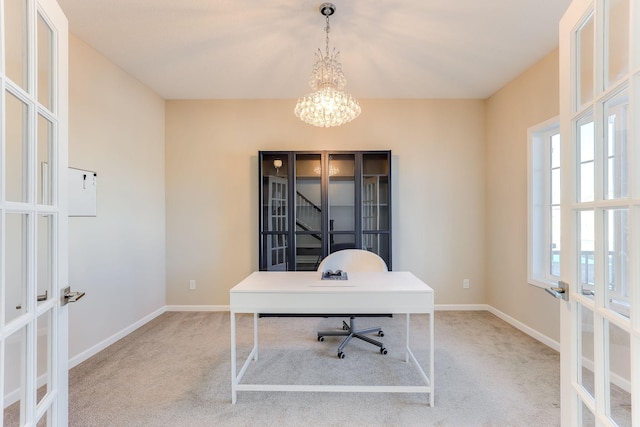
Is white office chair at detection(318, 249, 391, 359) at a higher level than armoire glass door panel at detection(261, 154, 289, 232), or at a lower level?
lower

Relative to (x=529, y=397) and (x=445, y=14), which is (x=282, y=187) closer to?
(x=445, y=14)

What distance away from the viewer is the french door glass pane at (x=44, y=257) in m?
1.07

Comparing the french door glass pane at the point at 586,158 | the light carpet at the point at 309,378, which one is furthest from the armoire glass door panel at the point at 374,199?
the french door glass pane at the point at 586,158

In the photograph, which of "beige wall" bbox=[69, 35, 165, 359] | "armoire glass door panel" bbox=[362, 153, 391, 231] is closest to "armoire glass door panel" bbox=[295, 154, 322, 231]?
"armoire glass door panel" bbox=[362, 153, 391, 231]

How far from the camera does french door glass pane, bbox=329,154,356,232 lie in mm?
3721

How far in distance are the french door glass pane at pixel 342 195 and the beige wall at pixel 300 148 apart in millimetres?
359

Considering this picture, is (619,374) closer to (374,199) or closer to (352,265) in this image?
(352,265)

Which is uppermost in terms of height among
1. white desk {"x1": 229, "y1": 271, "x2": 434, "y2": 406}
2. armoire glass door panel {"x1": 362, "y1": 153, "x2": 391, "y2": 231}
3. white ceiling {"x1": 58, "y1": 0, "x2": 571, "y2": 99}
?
white ceiling {"x1": 58, "y1": 0, "x2": 571, "y2": 99}

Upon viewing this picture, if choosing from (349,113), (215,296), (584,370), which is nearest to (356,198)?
(349,113)

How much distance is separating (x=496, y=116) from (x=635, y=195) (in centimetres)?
333

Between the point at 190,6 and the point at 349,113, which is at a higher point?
the point at 190,6

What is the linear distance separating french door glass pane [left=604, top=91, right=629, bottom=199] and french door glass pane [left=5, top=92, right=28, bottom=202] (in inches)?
70.4

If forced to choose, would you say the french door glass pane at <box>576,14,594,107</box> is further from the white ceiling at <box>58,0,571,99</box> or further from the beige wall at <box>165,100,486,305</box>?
the beige wall at <box>165,100,486,305</box>

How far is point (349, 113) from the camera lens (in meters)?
2.37
